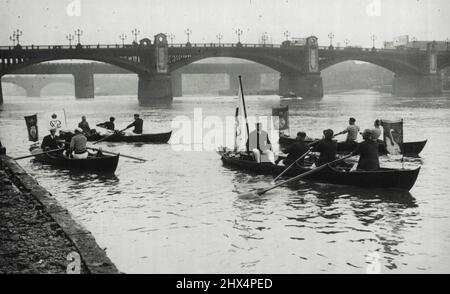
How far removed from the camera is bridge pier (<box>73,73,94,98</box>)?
14300 cm

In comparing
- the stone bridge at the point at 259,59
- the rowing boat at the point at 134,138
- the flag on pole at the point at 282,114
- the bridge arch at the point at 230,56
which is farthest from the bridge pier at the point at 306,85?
the flag on pole at the point at 282,114

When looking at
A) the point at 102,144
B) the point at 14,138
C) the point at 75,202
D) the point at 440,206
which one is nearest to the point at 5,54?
the point at 14,138

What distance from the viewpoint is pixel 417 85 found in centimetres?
11981

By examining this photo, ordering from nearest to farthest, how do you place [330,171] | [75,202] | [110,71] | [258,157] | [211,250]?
1. [211,250]
2. [75,202]
3. [330,171]
4. [258,157]
5. [110,71]

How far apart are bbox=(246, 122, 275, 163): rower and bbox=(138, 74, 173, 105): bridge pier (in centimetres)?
7764

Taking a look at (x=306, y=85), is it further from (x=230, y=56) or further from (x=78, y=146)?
(x=78, y=146)

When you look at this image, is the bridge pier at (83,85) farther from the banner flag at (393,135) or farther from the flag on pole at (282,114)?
the banner flag at (393,135)

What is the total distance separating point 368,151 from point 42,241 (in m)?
10.6

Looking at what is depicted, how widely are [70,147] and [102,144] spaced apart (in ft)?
33.1

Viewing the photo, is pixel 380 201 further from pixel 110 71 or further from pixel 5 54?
pixel 110 71

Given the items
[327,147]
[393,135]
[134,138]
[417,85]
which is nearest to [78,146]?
[327,147]

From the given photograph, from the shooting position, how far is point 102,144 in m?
31.8

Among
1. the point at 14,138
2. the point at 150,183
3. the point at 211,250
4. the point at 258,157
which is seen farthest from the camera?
the point at 14,138

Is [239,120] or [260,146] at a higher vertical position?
[239,120]
